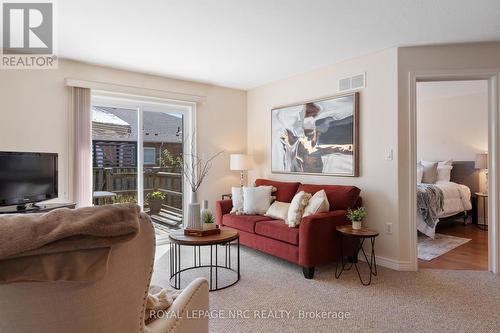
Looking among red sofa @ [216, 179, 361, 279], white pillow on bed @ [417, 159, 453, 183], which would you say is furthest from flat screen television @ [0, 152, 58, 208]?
white pillow on bed @ [417, 159, 453, 183]

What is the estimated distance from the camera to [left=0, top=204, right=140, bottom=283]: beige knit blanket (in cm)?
79

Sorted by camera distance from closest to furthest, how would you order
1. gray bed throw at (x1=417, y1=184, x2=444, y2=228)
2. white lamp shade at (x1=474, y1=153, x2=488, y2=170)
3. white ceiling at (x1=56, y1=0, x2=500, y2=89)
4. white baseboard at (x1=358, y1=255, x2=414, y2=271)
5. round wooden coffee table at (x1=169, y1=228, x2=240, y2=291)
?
white ceiling at (x1=56, y1=0, x2=500, y2=89) → round wooden coffee table at (x1=169, y1=228, x2=240, y2=291) → white baseboard at (x1=358, y1=255, x2=414, y2=271) → gray bed throw at (x1=417, y1=184, x2=444, y2=228) → white lamp shade at (x1=474, y1=153, x2=488, y2=170)

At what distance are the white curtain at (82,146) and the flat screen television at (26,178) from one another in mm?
393

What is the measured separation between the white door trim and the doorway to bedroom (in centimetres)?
90

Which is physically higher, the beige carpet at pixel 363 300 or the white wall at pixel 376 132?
the white wall at pixel 376 132

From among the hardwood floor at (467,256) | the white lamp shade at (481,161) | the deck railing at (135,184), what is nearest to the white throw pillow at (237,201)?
the deck railing at (135,184)

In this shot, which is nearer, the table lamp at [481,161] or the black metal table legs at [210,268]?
the black metal table legs at [210,268]

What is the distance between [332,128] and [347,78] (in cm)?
64

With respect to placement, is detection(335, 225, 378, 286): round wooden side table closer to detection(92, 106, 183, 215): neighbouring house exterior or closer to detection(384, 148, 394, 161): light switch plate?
detection(384, 148, 394, 161): light switch plate

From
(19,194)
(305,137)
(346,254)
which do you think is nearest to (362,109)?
(305,137)

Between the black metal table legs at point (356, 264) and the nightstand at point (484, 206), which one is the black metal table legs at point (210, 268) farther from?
the nightstand at point (484, 206)

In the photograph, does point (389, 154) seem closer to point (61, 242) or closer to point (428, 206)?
point (428, 206)

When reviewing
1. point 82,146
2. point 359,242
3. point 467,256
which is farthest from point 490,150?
point 82,146

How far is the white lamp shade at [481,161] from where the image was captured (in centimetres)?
516
